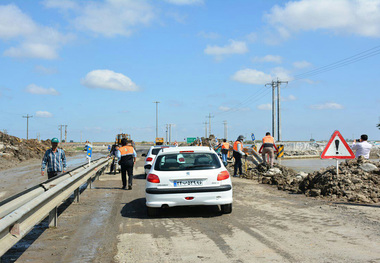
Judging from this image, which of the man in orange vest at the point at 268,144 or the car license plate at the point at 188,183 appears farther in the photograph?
the man in orange vest at the point at 268,144

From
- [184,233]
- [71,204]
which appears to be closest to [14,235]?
[184,233]

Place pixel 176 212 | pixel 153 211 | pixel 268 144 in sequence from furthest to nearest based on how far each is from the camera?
pixel 268 144 < pixel 176 212 < pixel 153 211

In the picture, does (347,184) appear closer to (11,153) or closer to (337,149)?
(337,149)

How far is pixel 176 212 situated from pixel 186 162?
4.33 feet

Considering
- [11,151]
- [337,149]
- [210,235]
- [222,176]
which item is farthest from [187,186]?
[11,151]

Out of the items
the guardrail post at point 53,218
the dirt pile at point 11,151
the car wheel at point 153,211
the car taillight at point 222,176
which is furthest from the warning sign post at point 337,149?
the dirt pile at point 11,151

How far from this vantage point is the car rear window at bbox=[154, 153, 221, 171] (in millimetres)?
8352

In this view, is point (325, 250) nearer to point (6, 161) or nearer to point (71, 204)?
point (71, 204)

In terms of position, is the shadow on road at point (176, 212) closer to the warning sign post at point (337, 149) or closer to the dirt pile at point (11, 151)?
the warning sign post at point (337, 149)

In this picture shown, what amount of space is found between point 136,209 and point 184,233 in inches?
117

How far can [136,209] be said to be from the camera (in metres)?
9.46

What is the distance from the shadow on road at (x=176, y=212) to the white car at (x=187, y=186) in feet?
1.22

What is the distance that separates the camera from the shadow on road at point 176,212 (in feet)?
27.9

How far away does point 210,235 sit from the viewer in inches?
258
